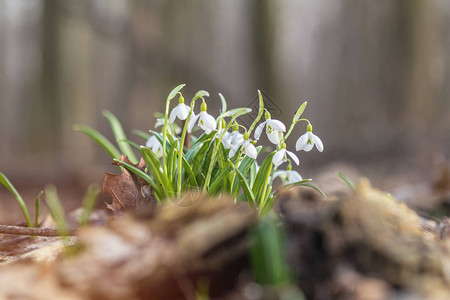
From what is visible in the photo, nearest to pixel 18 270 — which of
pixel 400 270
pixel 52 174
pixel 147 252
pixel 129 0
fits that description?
pixel 147 252

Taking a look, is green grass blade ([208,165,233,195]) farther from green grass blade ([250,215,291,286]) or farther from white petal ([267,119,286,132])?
green grass blade ([250,215,291,286])

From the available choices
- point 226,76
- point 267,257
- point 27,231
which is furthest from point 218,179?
point 226,76

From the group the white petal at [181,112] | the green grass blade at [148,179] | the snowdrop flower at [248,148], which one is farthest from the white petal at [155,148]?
the snowdrop flower at [248,148]

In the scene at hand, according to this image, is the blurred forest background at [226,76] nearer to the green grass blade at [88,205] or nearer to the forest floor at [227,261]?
the green grass blade at [88,205]

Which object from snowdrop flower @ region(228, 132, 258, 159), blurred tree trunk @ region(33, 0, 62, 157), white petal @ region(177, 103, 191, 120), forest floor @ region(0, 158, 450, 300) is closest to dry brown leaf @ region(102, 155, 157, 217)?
white petal @ region(177, 103, 191, 120)

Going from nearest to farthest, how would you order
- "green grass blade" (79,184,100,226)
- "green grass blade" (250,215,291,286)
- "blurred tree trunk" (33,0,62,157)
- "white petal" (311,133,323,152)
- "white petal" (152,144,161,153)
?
"green grass blade" (250,215,291,286), "green grass blade" (79,184,100,226), "white petal" (311,133,323,152), "white petal" (152,144,161,153), "blurred tree trunk" (33,0,62,157)

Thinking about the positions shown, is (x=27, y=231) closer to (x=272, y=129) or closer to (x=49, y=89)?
(x=272, y=129)
